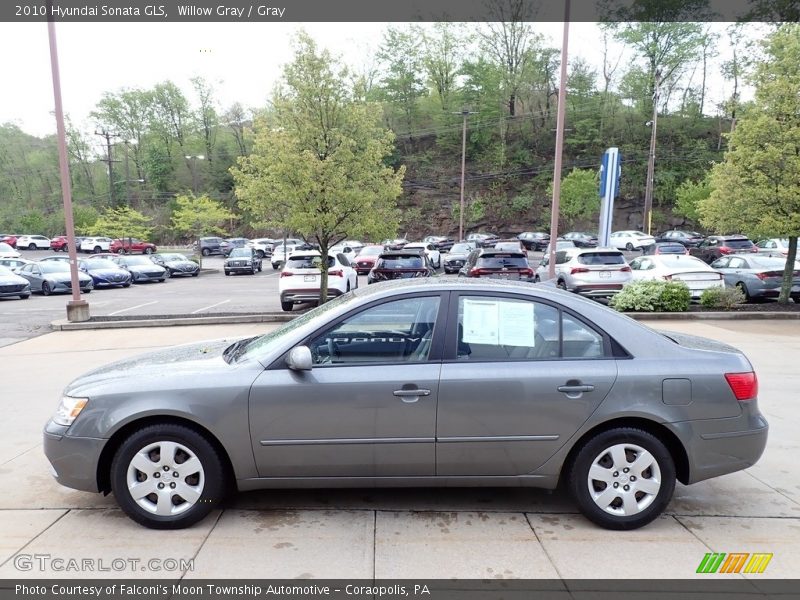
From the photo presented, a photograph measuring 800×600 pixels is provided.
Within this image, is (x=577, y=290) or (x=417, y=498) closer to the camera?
(x=417, y=498)

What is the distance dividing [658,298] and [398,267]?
640 centimetres

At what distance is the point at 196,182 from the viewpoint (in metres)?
70.6

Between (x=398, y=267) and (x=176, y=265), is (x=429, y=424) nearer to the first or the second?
(x=398, y=267)

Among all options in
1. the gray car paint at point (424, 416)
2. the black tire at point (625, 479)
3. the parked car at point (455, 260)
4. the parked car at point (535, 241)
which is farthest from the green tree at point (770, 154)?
the parked car at point (535, 241)

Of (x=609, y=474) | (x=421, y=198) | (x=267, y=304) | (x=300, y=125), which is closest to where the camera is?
(x=609, y=474)

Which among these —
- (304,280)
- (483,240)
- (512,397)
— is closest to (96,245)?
(483,240)

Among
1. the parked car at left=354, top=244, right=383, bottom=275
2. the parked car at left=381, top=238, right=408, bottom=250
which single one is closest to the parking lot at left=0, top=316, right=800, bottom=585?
the parked car at left=354, top=244, right=383, bottom=275

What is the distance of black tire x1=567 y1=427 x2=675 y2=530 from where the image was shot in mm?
3223

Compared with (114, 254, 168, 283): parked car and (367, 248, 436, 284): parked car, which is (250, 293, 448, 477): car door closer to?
(367, 248, 436, 284): parked car

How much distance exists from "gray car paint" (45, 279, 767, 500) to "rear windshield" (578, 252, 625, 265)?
10579 mm

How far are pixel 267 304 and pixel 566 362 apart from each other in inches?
543

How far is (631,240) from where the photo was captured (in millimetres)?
37562

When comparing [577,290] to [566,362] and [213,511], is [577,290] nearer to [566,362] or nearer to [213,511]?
[566,362]

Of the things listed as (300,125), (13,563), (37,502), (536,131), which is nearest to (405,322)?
(13,563)
